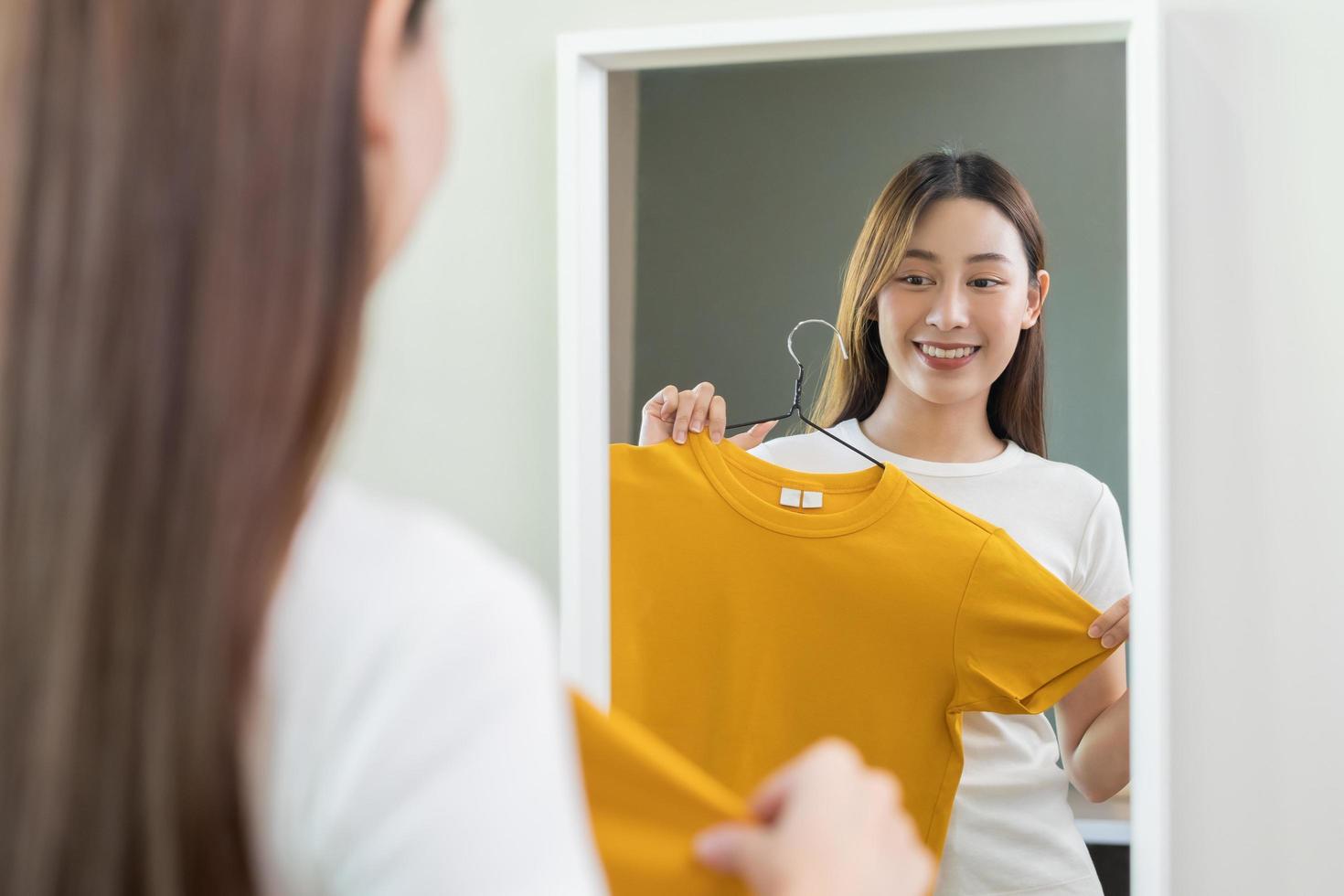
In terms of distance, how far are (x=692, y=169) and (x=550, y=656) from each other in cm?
86

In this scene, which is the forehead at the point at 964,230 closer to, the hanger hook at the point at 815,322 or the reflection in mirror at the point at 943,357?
the reflection in mirror at the point at 943,357

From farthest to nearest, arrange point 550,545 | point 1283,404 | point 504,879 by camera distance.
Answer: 1. point 550,545
2. point 1283,404
3. point 504,879

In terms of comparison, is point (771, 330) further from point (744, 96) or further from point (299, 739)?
point (299, 739)

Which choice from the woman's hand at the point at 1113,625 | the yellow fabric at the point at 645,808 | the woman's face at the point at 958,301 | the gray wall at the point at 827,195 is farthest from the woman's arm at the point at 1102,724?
the yellow fabric at the point at 645,808

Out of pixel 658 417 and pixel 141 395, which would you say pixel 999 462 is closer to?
pixel 658 417

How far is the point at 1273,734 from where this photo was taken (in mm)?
1051

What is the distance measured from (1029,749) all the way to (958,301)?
418mm

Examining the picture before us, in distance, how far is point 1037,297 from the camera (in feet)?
3.41

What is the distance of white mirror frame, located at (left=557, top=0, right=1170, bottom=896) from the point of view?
3.35ft

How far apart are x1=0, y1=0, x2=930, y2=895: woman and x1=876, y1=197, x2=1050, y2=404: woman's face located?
0.79 m

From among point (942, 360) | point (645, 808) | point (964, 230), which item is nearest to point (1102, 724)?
point (942, 360)

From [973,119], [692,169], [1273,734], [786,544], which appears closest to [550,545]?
[786,544]

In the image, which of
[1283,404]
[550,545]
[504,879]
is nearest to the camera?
[504,879]

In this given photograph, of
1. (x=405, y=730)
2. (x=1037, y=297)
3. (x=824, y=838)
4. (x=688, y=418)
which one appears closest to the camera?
(x=405, y=730)
